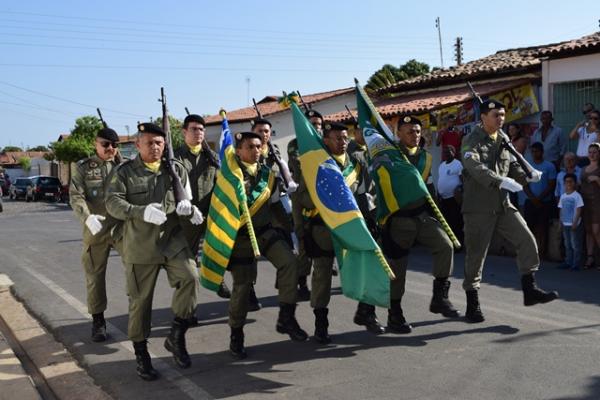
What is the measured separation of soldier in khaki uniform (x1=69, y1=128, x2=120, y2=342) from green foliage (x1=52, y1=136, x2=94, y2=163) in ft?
133

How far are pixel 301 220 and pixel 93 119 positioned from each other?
44548mm

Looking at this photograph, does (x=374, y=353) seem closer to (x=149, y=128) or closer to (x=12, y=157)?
(x=149, y=128)

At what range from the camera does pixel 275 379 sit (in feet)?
15.9

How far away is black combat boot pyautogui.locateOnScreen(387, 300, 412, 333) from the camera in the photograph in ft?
19.6

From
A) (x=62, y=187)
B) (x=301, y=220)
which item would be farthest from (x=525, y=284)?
(x=62, y=187)

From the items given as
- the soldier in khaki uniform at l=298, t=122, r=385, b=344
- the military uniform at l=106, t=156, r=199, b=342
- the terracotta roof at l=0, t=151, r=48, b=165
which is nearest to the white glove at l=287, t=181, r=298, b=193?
the soldier in khaki uniform at l=298, t=122, r=385, b=344

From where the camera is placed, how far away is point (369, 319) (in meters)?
5.96

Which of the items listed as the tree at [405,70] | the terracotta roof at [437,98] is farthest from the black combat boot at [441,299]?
the tree at [405,70]

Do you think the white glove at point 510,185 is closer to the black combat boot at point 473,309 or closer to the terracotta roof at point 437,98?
the black combat boot at point 473,309

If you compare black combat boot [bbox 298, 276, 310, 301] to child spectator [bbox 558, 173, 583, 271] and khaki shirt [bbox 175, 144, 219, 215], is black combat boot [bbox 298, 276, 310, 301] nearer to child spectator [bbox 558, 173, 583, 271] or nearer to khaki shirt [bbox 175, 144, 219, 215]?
khaki shirt [bbox 175, 144, 219, 215]

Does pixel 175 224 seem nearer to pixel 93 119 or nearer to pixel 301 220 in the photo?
pixel 301 220

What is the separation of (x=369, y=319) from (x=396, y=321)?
0.84 feet

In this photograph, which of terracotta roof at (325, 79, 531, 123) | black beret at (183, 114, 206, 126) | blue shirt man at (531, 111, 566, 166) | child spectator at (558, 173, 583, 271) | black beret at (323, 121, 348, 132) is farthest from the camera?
terracotta roof at (325, 79, 531, 123)

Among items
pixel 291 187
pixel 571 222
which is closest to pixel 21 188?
pixel 571 222
